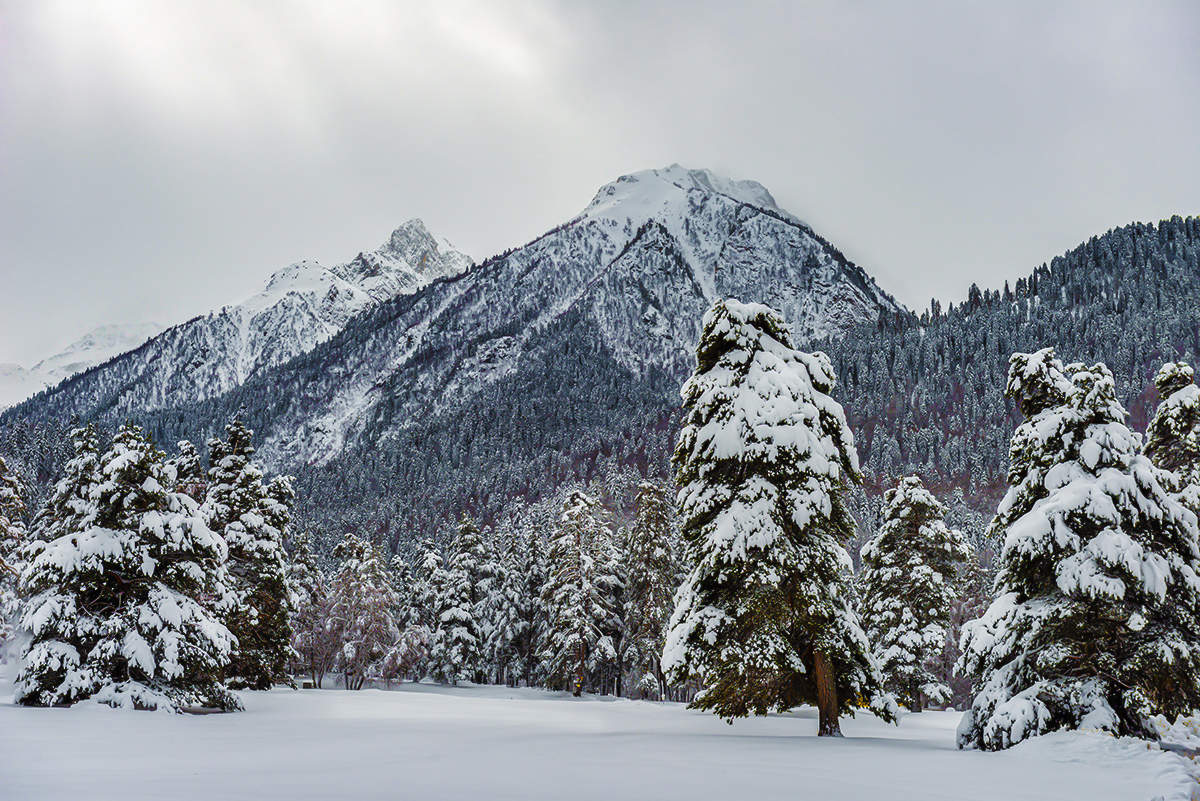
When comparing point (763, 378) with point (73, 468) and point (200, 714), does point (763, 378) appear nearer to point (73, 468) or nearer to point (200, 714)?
point (200, 714)

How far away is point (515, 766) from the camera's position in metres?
9.42

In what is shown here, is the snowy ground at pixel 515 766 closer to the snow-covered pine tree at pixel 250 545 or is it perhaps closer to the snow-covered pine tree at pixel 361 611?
the snow-covered pine tree at pixel 250 545

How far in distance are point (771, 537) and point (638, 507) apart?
30313 millimetres

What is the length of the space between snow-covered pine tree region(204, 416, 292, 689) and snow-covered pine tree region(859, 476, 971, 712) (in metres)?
26.2

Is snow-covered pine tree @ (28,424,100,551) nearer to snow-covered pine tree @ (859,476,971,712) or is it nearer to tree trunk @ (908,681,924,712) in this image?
snow-covered pine tree @ (859,476,971,712)

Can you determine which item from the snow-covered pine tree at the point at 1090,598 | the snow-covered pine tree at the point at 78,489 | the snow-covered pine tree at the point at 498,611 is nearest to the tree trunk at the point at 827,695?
the snow-covered pine tree at the point at 1090,598

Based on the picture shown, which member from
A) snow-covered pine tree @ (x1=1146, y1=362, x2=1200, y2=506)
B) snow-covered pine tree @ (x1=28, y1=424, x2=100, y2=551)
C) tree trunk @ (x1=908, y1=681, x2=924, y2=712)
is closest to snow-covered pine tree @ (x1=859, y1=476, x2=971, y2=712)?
tree trunk @ (x1=908, y1=681, x2=924, y2=712)

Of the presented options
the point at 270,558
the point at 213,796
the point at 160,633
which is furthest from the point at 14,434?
the point at 213,796

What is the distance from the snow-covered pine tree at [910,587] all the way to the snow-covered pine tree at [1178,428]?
31.4 ft

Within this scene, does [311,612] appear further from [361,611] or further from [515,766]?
[515,766]

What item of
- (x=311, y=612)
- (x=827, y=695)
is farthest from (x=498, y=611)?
(x=827, y=695)

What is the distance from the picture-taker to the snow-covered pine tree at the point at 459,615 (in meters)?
60.2

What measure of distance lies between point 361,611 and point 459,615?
35.9ft

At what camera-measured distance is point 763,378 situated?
16859mm
